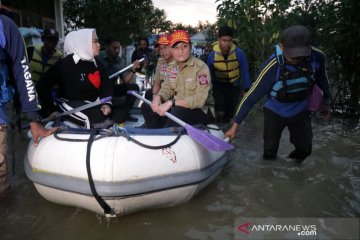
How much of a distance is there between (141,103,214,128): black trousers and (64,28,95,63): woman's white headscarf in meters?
0.93

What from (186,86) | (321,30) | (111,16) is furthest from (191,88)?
(111,16)

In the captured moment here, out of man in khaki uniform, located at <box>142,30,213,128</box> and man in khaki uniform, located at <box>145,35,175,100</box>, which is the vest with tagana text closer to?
man in khaki uniform, located at <box>142,30,213,128</box>

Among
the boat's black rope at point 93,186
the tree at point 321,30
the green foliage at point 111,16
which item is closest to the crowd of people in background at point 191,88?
the boat's black rope at point 93,186

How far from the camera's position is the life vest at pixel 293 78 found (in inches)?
132

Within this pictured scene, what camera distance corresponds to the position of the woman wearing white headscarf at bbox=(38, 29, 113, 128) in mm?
3486

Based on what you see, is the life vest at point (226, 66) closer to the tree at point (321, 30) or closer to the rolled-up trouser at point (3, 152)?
the tree at point (321, 30)

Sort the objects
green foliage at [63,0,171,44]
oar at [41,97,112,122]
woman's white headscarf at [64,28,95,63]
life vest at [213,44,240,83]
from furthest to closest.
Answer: green foliage at [63,0,171,44], life vest at [213,44,240,83], woman's white headscarf at [64,28,95,63], oar at [41,97,112,122]

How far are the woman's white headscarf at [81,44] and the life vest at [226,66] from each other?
2.22m

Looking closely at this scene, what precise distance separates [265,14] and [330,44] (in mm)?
1369

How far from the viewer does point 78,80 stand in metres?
3.56

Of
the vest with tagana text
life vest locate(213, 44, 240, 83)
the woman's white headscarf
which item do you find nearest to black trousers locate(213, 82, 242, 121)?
life vest locate(213, 44, 240, 83)

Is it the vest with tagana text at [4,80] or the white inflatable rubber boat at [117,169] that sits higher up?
the vest with tagana text at [4,80]

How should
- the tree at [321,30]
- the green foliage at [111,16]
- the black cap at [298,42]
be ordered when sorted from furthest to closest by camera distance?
the green foliage at [111,16]
the tree at [321,30]
the black cap at [298,42]

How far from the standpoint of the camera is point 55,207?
3172 mm
